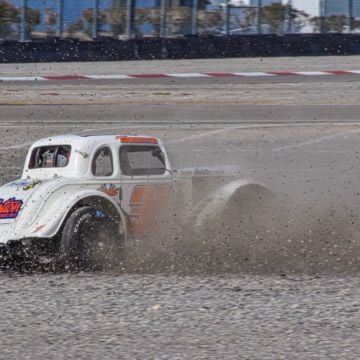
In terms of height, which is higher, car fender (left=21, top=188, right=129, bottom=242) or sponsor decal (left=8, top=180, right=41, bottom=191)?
sponsor decal (left=8, top=180, right=41, bottom=191)

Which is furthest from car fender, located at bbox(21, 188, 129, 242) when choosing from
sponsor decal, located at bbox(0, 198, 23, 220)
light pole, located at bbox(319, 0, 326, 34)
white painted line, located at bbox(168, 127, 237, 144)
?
light pole, located at bbox(319, 0, 326, 34)

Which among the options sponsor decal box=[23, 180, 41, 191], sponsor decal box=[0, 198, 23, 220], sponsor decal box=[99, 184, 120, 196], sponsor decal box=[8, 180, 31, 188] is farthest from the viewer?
sponsor decal box=[99, 184, 120, 196]

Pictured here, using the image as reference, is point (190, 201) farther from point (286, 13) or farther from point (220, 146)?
point (286, 13)

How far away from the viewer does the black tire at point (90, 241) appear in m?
8.53

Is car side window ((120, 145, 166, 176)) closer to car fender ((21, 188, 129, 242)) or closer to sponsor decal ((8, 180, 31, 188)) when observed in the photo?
car fender ((21, 188, 129, 242))

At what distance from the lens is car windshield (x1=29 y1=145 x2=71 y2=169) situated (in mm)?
9508

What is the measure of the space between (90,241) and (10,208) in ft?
2.55

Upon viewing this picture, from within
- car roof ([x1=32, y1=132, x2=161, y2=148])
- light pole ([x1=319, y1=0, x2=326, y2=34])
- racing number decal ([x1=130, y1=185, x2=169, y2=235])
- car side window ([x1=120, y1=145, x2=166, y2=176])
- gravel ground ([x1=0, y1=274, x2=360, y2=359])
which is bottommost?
gravel ground ([x1=0, y1=274, x2=360, y2=359])

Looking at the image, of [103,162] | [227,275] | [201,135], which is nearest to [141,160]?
[103,162]

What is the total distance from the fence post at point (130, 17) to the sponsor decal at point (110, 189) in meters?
21.2

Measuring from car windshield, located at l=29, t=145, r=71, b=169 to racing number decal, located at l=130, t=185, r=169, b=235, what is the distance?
2.46 feet

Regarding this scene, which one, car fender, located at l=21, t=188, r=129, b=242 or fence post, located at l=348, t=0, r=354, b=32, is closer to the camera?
car fender, located at l=21, t=188, r=129, b=242

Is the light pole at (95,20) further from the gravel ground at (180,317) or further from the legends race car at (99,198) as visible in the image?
the gravel ground at (180,317)

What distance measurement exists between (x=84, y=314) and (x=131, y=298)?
1.84 ft
